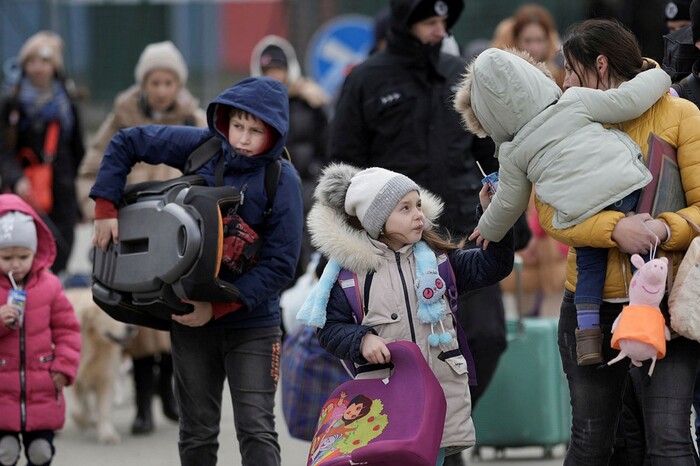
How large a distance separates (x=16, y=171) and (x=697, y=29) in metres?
6.04

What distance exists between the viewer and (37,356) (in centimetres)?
750

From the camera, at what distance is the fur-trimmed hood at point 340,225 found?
5941mm

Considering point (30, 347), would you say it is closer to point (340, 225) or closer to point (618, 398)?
point (340, 225)

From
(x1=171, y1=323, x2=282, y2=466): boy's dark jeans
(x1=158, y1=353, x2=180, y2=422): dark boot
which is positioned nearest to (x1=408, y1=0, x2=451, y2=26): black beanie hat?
(x1=171, y1=323, x2=282, y2=466): boy's dark jeans

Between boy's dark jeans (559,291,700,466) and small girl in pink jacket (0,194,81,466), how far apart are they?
264 cm

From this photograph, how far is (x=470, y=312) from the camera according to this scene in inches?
300

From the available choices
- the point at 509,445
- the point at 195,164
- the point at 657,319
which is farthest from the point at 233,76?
the point at 657,319

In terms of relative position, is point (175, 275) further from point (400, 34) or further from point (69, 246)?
point (69, 246)

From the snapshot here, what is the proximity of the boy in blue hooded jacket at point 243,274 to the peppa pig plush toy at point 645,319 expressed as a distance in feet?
5.56

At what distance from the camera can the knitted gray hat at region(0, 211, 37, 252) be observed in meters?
7.58

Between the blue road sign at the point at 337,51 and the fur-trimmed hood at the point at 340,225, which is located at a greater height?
the blue road sign at the point at 337,51

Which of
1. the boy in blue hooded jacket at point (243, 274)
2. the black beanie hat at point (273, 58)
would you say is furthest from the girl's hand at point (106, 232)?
the black beanie hat at point (273, 58)

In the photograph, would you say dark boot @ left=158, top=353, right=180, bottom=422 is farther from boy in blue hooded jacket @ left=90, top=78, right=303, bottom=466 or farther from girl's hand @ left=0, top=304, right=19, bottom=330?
boy in blue hooded jacket @ left=90, top=78, right=303, bottom=466

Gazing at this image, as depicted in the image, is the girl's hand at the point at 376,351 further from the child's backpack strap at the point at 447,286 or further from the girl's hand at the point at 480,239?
the girl's hand at the point at 480,239
